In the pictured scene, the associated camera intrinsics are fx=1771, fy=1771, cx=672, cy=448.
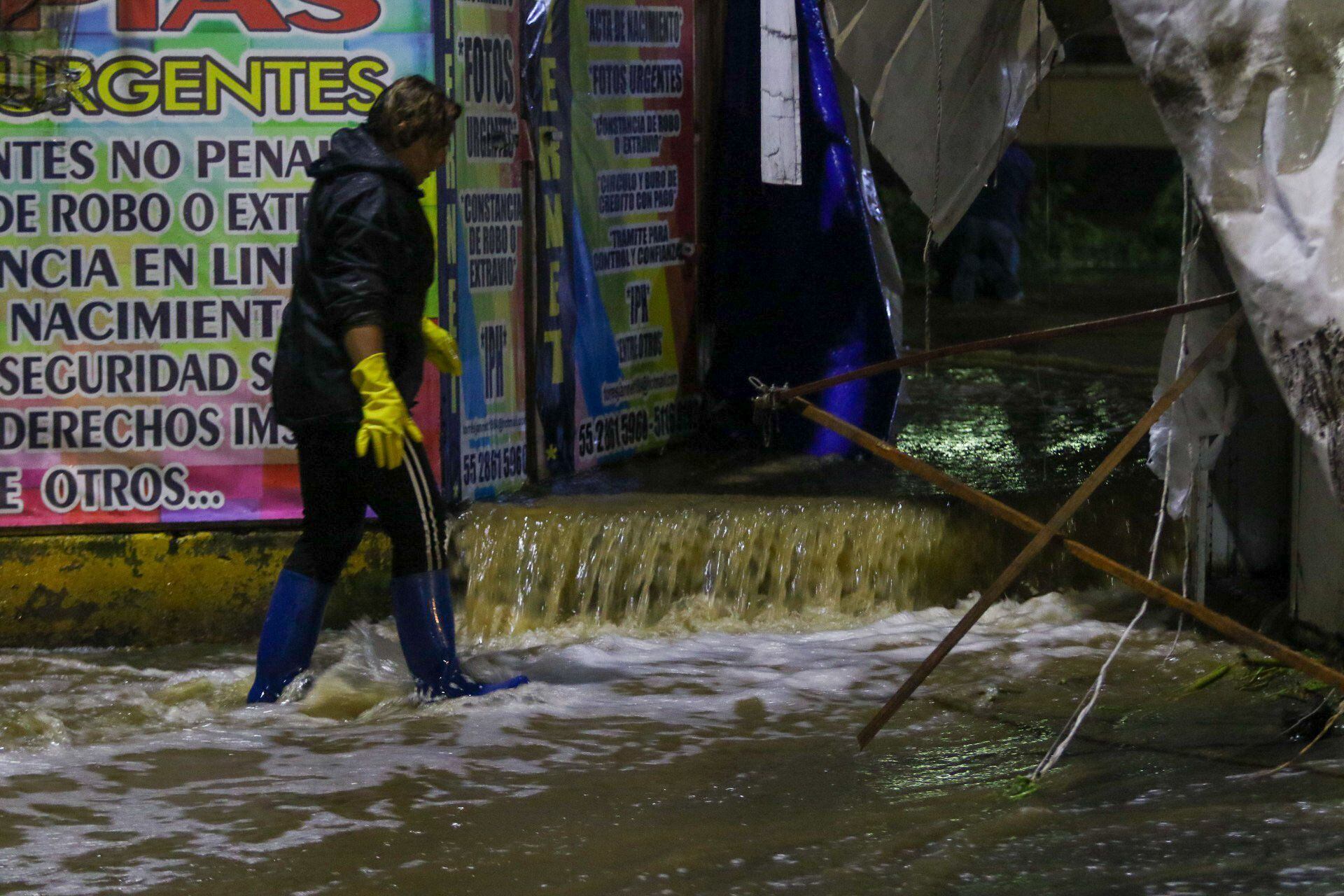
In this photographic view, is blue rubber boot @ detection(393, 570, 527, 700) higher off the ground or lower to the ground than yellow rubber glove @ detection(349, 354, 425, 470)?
lower

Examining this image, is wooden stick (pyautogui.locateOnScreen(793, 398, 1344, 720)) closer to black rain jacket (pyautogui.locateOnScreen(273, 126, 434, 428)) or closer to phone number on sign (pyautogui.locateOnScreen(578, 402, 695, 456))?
black rain jacket (pyautogui.locateOnScreen(273, 126, 434, 428))

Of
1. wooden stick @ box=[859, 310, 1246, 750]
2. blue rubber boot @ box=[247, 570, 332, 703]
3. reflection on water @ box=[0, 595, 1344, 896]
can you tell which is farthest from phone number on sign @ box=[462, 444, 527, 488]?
wooden stick @ box=[859, 310, 1246, 750]

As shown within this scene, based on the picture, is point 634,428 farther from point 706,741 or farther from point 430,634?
point 706,741

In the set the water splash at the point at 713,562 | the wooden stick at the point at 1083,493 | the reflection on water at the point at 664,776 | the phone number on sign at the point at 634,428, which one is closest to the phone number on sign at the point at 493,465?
the water splash at the point at 713,562

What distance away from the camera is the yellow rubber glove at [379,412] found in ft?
17.9

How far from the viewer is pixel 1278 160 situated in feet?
14.9

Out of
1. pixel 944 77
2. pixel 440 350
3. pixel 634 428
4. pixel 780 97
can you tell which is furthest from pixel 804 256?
pixel 440 350

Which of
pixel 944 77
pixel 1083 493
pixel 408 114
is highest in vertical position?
pixel 944 77

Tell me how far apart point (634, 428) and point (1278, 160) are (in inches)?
172

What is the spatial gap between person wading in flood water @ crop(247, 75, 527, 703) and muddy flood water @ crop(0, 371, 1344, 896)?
0.28m

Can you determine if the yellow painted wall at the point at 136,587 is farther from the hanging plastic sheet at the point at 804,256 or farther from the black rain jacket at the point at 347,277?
the hanging plastic sheet at the point at 804,256

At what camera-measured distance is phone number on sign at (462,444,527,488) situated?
7.29m

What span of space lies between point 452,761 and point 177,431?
2.20 metres

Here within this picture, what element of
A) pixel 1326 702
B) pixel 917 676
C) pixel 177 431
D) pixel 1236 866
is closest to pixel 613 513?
pixel 177 431
